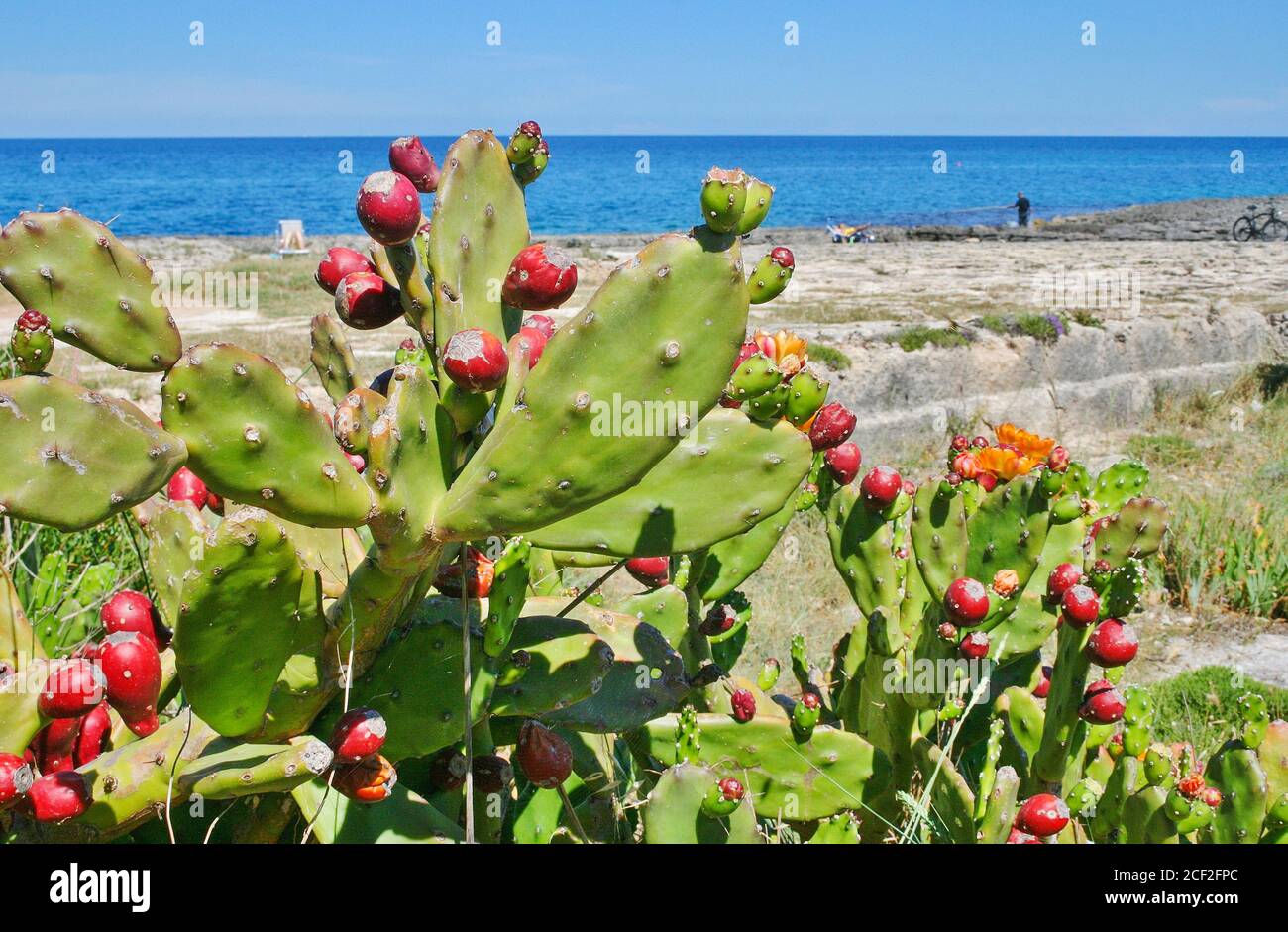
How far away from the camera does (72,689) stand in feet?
4.95

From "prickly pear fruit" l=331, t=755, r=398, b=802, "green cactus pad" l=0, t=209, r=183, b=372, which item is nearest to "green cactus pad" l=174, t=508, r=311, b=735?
"prickly pear fruit" l=331, t=755, r=398, b=802

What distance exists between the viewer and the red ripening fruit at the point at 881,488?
7.65ft

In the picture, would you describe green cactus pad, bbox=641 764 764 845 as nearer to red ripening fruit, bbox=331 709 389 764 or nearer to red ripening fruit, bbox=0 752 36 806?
red ripening fruit, bbox=331 709 389 764

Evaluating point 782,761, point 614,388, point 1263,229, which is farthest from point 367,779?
point 1263,229

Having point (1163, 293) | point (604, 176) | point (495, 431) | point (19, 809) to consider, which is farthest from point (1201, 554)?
point (604, 176)

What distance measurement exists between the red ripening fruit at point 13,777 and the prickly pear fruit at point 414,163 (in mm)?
960

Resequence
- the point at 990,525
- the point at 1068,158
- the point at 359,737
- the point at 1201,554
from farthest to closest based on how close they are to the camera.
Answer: the point at 1068,158 < the point at 1201,554 < the point at 990,525 < the point at 359,737

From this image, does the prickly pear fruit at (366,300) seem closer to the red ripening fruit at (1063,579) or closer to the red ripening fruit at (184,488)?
the red ripening fruit at (184,488)

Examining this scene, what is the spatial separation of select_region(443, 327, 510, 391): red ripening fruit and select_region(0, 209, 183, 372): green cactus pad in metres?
0.35

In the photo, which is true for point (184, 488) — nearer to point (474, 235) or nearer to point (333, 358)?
point (333, 358)

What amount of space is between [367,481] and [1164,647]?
411cm

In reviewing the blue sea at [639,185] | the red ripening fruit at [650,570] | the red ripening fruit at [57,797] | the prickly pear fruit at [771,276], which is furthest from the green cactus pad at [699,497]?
the blue sea at [639,185]

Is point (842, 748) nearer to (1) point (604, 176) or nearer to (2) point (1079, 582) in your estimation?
(2) point (1079, 582)

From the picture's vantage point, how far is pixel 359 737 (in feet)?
5.05
